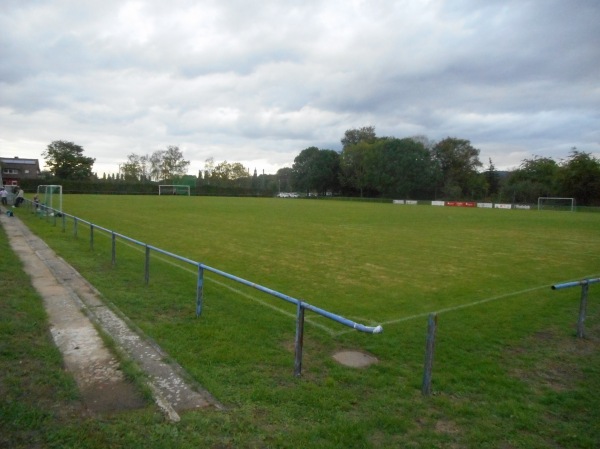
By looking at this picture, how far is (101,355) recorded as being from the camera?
15.9ft

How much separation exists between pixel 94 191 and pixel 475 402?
77.3 meters

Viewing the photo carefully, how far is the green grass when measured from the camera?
3490mm

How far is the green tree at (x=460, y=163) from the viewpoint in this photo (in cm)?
8350

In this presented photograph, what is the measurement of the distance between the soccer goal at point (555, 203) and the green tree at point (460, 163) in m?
20.9

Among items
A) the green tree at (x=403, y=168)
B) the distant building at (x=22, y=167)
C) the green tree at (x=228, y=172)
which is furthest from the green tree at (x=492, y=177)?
the distant building at (x=22, y=167)

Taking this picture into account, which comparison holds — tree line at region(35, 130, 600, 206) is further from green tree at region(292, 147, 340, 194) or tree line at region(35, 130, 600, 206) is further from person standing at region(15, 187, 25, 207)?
person standing at region(15, 187, 25, 207)

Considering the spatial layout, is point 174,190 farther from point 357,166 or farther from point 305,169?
point 357,166

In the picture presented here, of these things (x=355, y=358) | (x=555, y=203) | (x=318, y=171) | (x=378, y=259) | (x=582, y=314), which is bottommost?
(x=355, y=358)

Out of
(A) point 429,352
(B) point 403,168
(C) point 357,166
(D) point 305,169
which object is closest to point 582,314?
(A) point 429,352

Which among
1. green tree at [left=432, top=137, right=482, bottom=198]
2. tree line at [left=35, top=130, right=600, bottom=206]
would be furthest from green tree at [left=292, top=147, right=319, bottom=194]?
green tree at [left=432, top=137, right=482, bottom=198]

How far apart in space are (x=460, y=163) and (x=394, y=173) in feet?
54.1

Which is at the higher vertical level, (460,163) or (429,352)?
(460,163)

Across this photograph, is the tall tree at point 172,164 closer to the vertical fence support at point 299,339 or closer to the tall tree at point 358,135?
the tall tree at point 358,135

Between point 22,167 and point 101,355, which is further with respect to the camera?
point 22,167
